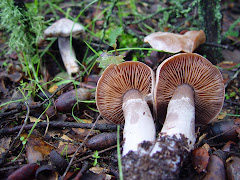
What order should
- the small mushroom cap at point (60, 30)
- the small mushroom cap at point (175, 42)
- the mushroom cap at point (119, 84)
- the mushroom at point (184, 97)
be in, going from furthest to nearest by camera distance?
the small mushroom cap at point (60, 30) → the small mushroom cap at point (175, 42) → the mushroom cap at point (119, 84) → the mushroom at point (184, 97)

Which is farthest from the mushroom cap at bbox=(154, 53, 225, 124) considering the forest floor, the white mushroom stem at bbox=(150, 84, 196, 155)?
the forest floor

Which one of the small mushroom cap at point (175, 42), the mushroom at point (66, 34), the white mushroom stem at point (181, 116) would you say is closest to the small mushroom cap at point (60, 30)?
the mushroom at point (66, 34)

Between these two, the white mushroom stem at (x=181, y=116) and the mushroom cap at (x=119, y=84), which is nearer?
the white mushroom stem at (x=181, y=116)

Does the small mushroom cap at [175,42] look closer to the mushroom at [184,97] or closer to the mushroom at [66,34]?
the mushroom at [184,97]

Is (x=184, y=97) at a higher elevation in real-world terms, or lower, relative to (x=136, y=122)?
higher

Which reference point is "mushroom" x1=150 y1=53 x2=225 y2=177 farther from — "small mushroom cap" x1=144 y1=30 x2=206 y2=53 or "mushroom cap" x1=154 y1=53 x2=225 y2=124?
"small mushroom cap" x1=144 y1=30 x2=206 y2=53

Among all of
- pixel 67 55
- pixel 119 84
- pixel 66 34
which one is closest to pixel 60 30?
pixel 66 34

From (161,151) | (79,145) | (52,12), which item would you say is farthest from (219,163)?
(52,12)

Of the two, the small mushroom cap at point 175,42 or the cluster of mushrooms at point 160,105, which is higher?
the small mushroom cap at point 175,42

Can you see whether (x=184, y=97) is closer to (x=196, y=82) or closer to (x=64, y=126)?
(x=196, y=82)
